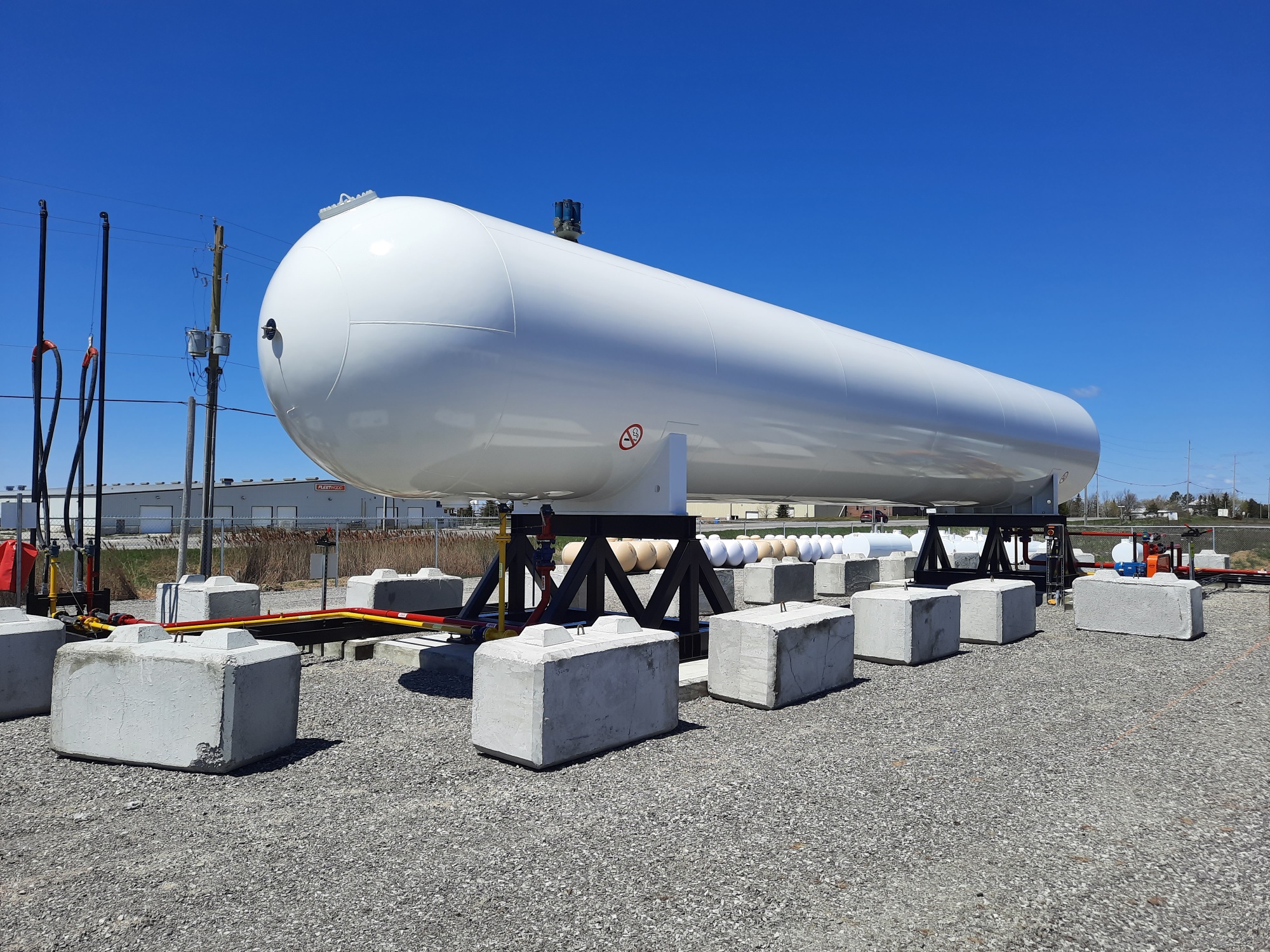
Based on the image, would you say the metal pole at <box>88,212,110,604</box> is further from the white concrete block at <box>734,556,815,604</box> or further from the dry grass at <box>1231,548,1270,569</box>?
the dry grass at <box>1231,548,1270,569</box>

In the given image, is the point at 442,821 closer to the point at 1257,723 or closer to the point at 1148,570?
the point at 1257,723

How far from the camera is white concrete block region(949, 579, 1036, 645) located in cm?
1038

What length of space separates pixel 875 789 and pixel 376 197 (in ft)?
19.6

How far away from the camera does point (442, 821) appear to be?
14.6 ft

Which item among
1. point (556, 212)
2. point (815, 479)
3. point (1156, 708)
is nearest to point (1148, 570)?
point (815, 479)

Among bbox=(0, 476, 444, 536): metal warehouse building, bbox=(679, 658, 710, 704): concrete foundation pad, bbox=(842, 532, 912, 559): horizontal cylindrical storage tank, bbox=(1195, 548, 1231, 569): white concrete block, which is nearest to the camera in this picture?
bbox=(679, 658, 710, 704): concrete foundation pad

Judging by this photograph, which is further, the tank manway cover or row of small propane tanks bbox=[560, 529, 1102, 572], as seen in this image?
row of small propane tanks bbox=[560, 529, 1102, 572]

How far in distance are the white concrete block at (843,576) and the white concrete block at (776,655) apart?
32.1 ft

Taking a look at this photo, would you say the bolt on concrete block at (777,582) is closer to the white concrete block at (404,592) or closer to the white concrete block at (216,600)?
the white concrete block at (404,592)

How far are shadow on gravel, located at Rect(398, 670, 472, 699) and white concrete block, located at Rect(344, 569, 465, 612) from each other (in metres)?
2.65

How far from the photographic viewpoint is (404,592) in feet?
36.9

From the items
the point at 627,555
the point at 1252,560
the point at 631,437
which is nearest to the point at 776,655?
the point at 631,437

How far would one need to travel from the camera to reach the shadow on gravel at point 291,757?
5.30 m

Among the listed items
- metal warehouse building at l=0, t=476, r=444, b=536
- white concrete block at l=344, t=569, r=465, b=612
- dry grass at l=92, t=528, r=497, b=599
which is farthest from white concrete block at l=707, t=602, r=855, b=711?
metal warehouse building at l=0, t=476, r=444, b=536
